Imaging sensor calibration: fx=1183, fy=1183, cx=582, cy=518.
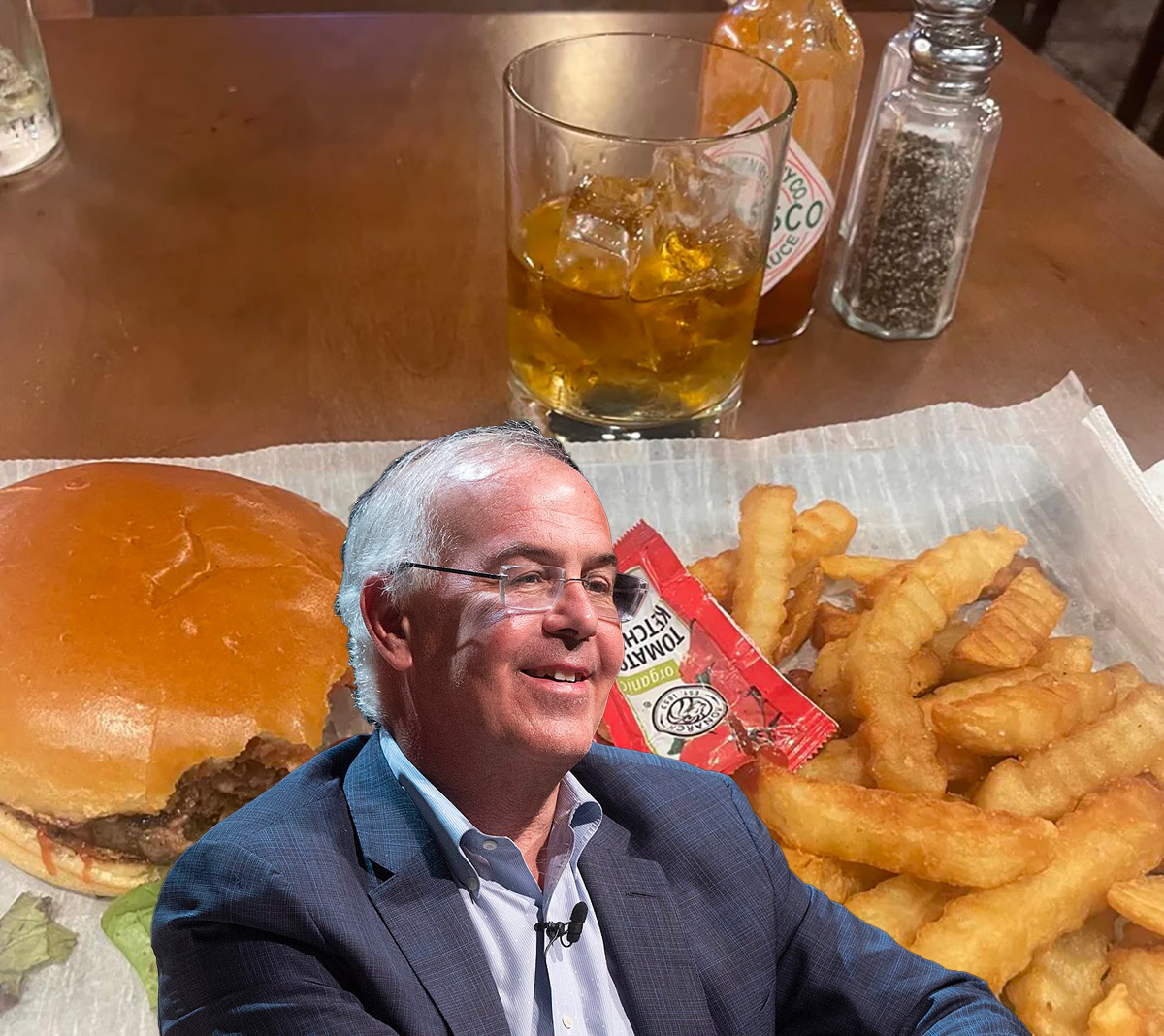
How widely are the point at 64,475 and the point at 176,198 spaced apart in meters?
1.04

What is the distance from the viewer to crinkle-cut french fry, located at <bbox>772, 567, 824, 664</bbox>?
131 centimetres

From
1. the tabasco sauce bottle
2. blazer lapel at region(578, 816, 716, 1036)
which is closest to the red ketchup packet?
blazer lapel at region(578, 816, 716, 1036)

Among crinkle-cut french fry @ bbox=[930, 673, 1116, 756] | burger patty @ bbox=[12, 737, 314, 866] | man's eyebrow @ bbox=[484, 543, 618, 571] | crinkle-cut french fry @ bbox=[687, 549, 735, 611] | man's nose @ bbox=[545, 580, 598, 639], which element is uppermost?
man's eyebrow @ bbox=[484, 543, 618, 571]

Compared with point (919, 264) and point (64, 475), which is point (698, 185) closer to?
point (919, 264)

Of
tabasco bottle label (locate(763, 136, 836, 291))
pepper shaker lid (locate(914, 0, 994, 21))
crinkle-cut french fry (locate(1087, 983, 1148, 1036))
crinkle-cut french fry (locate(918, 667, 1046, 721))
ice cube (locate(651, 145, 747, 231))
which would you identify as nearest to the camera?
crinkle-cut french fry (locate(1087, 983, 1148, 1036))

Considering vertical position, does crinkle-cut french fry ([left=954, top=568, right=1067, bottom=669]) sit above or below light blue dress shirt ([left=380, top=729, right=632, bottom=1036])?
below

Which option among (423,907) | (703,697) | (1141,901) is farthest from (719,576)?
(423,907)

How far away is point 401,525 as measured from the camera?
63 cm

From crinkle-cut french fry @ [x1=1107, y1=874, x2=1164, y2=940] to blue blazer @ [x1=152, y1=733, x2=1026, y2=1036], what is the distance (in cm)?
27

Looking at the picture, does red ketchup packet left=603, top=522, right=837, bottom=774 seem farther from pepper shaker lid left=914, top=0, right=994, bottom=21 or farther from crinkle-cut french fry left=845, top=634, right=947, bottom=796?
pepper shaker lid left=914, top=0, right=994, bottom=21

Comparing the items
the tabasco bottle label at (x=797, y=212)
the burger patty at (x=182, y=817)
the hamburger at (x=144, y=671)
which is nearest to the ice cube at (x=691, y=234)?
the tabasco bottle label at (x=797, y=212)

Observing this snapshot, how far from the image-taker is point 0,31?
6.38ft

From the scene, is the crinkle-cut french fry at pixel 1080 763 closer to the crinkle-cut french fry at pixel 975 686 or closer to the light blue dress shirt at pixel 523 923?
the crinkle-cut french fry at pixel 975 686

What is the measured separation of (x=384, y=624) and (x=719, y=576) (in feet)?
2.39
